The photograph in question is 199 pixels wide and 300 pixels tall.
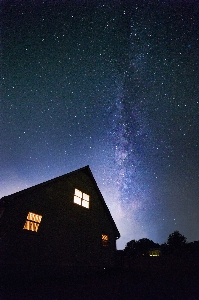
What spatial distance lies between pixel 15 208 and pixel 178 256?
16.2 m

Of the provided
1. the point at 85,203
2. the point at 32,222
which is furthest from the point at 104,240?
the point at 32,222

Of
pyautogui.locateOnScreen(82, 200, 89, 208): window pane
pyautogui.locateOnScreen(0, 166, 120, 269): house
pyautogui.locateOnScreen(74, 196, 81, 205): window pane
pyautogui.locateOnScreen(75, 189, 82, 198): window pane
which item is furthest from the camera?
pyautogui.locateOnScreen(82, 200, 89, 208): window pane

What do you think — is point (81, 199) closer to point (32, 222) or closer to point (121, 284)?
point (32, 222)

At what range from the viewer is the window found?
11.0m

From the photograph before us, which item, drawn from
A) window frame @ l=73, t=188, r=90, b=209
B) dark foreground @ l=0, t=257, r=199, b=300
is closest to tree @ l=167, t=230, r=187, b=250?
dark foreground @ l=0, t=257, r=199, b=300

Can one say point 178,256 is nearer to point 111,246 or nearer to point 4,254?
point 111,246

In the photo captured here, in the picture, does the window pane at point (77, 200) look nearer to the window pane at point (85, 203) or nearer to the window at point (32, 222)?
the window pane at point (85, 203)

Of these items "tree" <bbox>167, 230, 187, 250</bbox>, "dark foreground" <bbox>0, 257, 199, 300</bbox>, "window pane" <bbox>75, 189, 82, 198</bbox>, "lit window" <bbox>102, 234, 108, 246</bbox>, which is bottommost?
"dark foreground" <bbox>0, 257, 199, 300</bbox>

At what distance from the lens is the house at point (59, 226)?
10.2 metres

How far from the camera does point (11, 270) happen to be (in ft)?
31.5

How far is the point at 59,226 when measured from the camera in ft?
42.1

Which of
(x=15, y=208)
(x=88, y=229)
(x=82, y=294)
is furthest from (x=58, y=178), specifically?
(x=82, y=294)

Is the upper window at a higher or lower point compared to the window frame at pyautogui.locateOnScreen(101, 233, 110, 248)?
higher

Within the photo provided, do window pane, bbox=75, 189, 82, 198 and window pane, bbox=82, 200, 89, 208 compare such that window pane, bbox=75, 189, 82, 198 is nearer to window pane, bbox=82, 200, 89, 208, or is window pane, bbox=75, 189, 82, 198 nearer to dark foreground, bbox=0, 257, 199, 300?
window pane, bbox=82, 200, 89, 208
